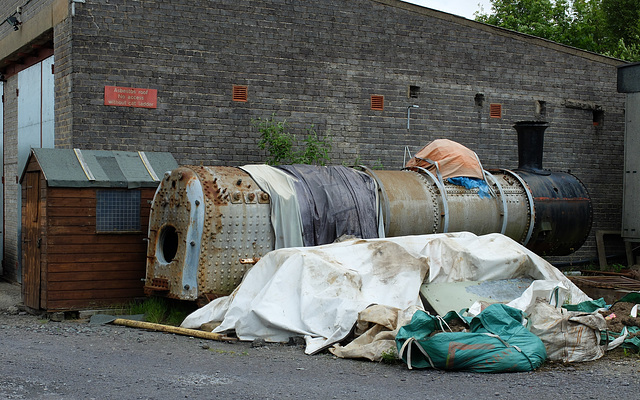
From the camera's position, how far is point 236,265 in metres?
8.71

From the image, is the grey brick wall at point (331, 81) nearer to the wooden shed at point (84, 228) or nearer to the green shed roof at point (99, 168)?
the green shed roof at point (99, 168)

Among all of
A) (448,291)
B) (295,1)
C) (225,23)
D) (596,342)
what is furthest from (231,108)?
(596,342)

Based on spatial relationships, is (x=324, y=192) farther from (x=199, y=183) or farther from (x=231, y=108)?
(x=231, y=108)

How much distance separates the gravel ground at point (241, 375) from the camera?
538 centimetres

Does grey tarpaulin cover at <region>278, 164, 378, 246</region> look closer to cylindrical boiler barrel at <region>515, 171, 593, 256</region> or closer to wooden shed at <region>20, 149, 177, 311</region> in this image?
wooden shed at <region>20, 149, 177, 311</region>

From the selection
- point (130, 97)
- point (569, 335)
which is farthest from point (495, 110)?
point (569, 335)

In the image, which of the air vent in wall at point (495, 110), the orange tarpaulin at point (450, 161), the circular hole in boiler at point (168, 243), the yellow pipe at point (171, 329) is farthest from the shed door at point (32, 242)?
the air vent in wall at point (495, 110)

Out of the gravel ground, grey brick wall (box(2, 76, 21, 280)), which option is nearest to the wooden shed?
the gravel ground

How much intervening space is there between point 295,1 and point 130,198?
4.67 metres

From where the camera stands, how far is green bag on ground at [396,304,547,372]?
616 cm

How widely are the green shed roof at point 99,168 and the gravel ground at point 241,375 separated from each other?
230 centimetres

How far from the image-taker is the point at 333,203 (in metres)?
9.34

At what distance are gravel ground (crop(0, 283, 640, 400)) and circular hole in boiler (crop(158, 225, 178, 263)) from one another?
173 cm

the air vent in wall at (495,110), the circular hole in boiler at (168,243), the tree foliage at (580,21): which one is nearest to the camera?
the circular hole in boiler at (168,243)
